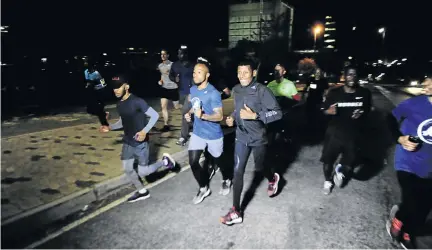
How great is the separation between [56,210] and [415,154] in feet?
14.6

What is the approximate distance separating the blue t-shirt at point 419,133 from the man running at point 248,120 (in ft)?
4.63

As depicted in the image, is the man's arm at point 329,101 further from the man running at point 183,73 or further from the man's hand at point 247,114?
the man running at point 183,73

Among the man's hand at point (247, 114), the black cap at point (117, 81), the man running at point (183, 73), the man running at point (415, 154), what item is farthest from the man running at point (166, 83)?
the man running at point (415, 154)

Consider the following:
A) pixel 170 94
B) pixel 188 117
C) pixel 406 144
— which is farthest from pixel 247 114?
pixel 170 94

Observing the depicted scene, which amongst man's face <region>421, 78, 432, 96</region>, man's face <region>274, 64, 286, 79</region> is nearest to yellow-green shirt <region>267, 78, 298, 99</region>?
man's face <region>274, 64, 286, 79</region>

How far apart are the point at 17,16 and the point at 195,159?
16072mm

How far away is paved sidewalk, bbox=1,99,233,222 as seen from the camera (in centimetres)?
492

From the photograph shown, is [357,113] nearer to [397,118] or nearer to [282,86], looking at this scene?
[397,118]

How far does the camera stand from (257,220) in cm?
434

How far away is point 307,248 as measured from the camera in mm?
3682

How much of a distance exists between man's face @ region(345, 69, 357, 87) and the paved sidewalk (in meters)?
3.93

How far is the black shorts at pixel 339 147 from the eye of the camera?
5.07 meters

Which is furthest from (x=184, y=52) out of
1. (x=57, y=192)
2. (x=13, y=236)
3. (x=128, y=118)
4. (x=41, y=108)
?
(x=41, y=108)

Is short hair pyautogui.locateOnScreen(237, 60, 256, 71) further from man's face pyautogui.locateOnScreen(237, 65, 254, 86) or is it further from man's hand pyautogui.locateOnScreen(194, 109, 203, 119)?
man's hand pyautogui.locateOnScreen(194, 109, 203, 119)
